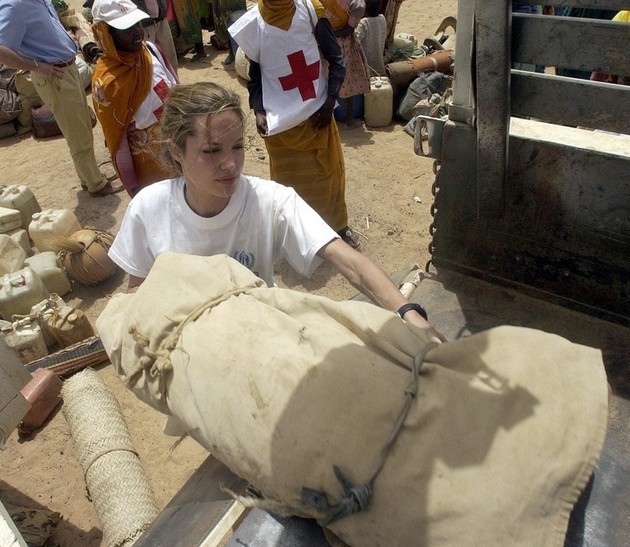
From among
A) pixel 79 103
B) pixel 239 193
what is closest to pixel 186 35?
pixel 79 103

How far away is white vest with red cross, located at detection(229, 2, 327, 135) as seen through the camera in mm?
3697

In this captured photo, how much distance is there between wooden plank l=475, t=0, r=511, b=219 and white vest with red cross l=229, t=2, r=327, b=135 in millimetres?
2150

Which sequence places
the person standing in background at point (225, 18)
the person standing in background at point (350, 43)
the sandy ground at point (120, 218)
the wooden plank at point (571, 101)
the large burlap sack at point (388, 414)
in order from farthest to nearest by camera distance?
1. the person standing in background at point (225, 18)
2. the person standing in background at point (350, 43)
3. the sandy ground at point (120, 218)
4. the wooden plank at point (571, 101)
5. the large burlap sack at point (388, 414)

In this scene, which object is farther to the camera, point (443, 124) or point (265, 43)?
point (265, 43)

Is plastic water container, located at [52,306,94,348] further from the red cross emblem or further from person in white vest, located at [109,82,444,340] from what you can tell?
the red cross emblem

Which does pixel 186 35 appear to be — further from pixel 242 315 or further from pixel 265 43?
pixel 242 315

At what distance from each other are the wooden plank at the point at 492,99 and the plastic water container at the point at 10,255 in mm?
3939

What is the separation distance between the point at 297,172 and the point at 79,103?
264 centimetres

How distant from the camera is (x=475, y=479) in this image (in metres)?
1.10

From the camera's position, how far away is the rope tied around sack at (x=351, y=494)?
113 cm

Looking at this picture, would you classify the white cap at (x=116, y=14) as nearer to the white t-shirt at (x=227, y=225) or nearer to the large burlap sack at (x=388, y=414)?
the white t-shirt at (x=227, y=225)

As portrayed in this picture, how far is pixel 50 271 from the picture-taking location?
439cm

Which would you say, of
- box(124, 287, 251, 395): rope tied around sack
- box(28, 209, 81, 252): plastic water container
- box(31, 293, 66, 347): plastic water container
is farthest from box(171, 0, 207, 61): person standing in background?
box(124, 287, 251, 395): rope tied around sack

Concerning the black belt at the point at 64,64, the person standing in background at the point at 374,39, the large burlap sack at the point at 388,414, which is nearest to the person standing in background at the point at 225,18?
the person standing in background at the point at 374,39
